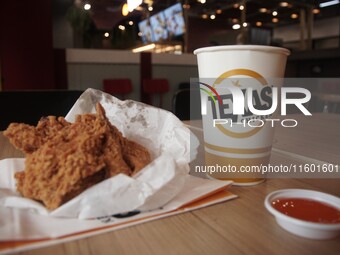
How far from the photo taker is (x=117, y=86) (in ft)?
15.1

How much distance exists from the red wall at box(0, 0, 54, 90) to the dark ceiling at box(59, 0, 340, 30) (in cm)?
197

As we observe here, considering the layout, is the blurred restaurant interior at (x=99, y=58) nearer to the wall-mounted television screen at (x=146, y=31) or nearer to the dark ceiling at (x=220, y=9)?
the dark ceiling at (x=220, y=9)

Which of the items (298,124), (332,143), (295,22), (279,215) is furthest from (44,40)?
(295,22)

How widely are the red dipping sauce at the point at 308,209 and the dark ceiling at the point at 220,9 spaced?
5.86 metres

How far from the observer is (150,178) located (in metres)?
0.47

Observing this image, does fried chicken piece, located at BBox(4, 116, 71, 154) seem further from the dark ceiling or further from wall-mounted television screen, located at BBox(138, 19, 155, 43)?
wall-mounted television screen, located at BBox(138, 19, 155, 43)

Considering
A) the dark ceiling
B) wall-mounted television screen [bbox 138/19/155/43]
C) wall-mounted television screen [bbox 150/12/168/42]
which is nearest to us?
the dark ceiling

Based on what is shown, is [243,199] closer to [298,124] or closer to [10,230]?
[10,230]

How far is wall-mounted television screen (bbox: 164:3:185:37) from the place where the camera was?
310 inches

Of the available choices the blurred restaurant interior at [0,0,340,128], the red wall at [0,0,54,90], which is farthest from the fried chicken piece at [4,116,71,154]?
the red wall at [0,0,54,90]

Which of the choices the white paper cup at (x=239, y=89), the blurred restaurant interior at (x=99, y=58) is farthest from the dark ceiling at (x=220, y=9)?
the white paper cup at (x=239, y=89)

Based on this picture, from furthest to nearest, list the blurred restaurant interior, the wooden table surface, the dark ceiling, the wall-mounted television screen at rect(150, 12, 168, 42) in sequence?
the wall-mounted television screen at rect(150, 12, 168, 42)
the dark ceiling
the blurred restaurant interior
the wooden table surface

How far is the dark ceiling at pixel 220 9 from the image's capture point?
6754 mm

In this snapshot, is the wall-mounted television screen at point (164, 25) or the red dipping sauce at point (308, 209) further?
the wall-mounted television screen at point (164, 25)
